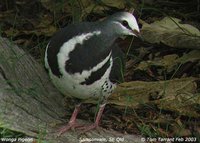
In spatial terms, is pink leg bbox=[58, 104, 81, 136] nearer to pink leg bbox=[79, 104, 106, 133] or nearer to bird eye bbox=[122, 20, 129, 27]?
pink leg bbox=[79, 104, 106, 133]


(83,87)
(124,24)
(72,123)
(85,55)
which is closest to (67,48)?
(85,55)

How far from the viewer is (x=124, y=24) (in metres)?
3.02

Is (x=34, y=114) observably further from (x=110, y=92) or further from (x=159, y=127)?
(x=159, y=127)

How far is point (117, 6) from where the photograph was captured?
14.0ft

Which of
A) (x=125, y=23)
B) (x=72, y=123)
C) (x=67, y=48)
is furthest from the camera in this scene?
(x=72, y=123)

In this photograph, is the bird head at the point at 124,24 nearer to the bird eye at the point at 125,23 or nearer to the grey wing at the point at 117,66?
the bird eye at the point at 125,23

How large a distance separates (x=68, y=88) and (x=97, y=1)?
1.37 m

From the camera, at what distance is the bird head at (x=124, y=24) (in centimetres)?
299

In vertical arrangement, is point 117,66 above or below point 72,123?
above

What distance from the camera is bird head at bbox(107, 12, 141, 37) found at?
299 centimetres

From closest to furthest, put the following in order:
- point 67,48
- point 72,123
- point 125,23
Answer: point 67,48 → point 125,23 → point 72,123

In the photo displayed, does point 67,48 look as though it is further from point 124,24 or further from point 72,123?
point 72,123

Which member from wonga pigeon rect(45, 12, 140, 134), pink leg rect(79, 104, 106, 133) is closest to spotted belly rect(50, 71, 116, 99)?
wonga pigeon rect(45, 12, 140, 134)

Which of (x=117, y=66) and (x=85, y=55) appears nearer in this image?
(x=85, y=55)
